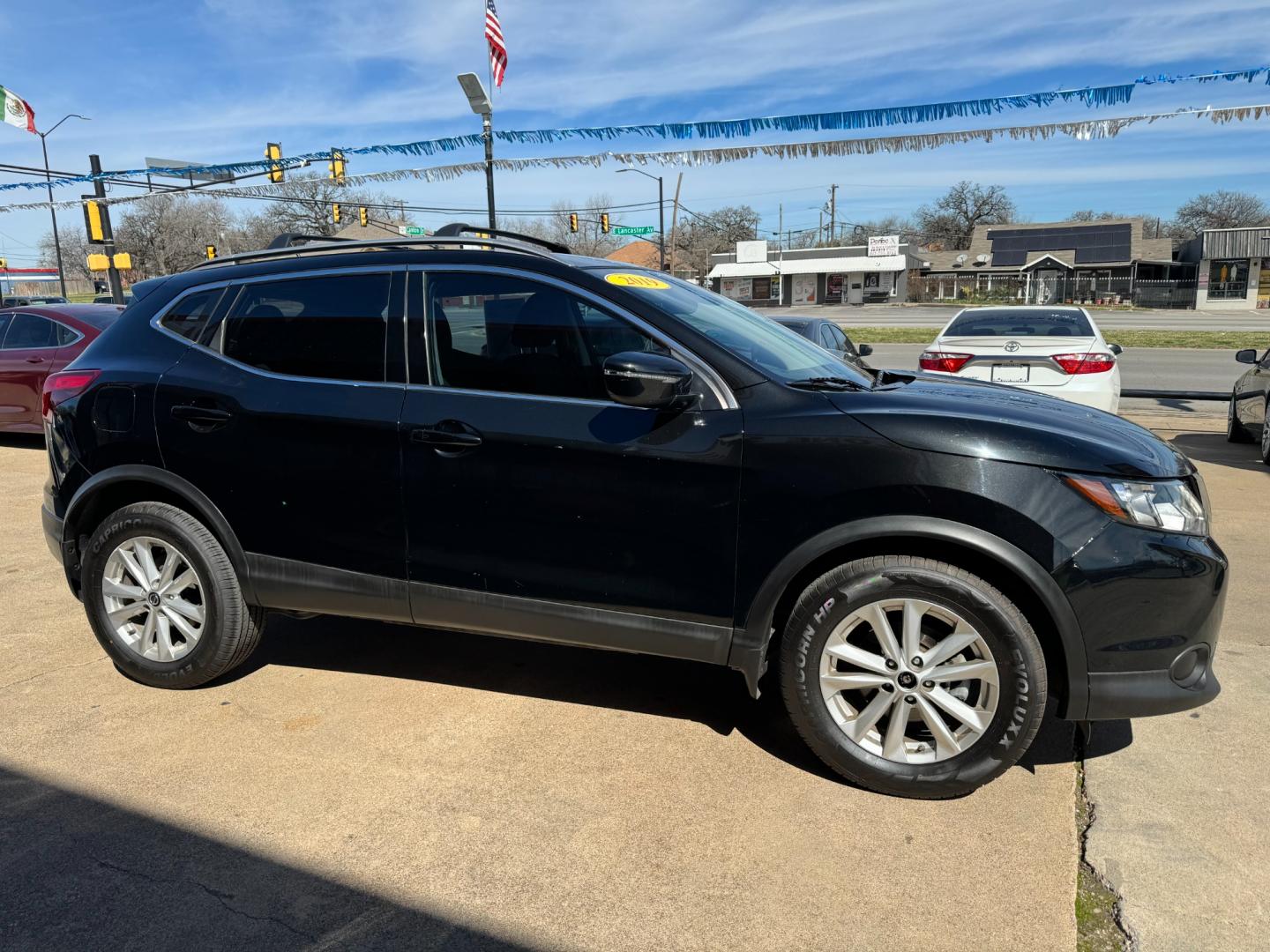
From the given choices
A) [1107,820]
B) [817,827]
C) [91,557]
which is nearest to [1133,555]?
[1107,820]

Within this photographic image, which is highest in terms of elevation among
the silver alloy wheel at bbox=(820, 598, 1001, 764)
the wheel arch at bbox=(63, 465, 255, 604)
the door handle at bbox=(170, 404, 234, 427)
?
the door handle at bbox=(170, 404, 234, 427)

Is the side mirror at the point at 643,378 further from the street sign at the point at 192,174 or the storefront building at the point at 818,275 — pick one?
the storefront building at the point at 818,275

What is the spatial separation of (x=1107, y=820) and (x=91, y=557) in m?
4.08

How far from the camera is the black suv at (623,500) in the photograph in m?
2.93

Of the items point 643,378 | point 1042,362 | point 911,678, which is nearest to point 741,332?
point 643,378

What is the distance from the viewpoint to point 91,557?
4059 millimetres

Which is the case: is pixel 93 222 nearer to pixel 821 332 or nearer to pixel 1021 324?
pixel 821 332

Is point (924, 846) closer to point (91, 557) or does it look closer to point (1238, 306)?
point (91, 557)

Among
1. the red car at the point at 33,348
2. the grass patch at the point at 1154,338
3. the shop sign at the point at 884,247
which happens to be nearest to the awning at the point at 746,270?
the shop sign at the point at 884,247

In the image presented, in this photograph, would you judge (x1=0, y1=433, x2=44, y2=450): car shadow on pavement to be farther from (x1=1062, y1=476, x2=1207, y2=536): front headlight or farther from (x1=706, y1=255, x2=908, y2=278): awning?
(x1=706, y1=255, x2=908, y2=278): awning

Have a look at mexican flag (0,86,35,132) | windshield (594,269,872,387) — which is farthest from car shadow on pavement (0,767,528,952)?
mexican flag (0,86,35,132)

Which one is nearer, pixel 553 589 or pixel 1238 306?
pixel 553 589

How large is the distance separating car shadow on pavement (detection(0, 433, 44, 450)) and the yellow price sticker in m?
9.75

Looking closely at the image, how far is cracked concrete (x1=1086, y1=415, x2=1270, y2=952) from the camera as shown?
252cm
